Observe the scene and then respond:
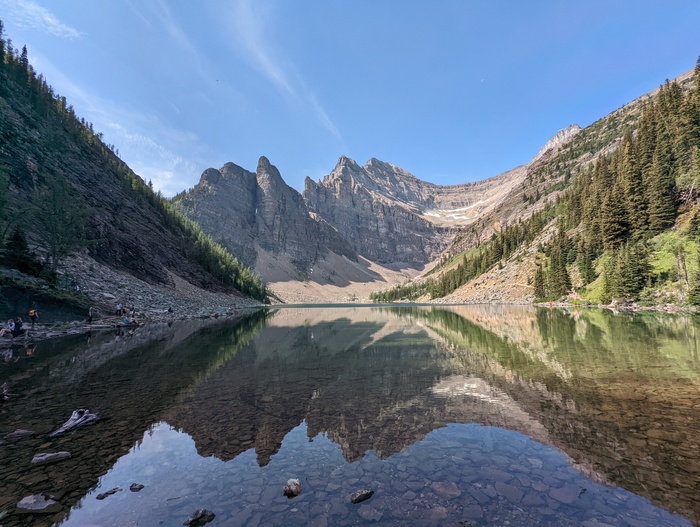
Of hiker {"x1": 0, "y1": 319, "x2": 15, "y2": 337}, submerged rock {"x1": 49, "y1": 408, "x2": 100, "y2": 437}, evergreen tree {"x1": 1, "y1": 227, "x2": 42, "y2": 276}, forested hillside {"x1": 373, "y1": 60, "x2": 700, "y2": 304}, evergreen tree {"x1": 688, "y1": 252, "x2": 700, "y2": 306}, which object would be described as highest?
forested hillside {"x1": 373, "y1": 60, "x2": 700, "y2": 304}

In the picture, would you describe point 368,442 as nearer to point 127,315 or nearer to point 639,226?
point 127,315

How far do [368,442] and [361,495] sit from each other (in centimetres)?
282

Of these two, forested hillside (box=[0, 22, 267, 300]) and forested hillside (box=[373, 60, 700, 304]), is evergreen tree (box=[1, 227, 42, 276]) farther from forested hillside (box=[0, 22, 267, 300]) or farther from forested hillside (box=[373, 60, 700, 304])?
forested hillside (box=[373, 60, 700, 304])

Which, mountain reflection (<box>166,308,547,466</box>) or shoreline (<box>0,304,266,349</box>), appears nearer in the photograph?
mountain reflection (<box>166,308,547,466</box>)

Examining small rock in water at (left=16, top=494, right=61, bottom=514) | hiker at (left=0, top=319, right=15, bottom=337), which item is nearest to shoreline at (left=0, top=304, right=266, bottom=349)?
hiker at (left=0, top=319, right=15, bottom=337)

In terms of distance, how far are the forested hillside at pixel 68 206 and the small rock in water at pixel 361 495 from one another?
42.2m

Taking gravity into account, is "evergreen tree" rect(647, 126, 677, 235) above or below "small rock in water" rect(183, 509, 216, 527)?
above

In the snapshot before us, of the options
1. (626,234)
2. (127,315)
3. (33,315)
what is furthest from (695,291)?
(33,315)

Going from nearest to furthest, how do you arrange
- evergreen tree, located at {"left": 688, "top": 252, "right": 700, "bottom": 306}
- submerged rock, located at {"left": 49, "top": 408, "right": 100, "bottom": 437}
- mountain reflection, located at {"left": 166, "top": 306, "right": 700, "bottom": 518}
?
mountain reflection, located at {"left": 166, "top": 306, "right": 700, "bottom": 518}, submerged rock, located at {"left": 49, "top": 408, "right": 100, "bottom": 437}, evergreen tree, located at {"left": 688, "top": 252, "right": 700, "bottom": 306}

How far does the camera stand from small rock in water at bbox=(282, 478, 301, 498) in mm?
6645

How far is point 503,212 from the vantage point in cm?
19800

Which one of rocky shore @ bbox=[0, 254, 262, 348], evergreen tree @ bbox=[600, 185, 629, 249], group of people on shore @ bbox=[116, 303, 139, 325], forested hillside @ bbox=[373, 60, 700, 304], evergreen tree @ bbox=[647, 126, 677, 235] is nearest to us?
rocky shore @ bbox=[0, 254, 262, 348]

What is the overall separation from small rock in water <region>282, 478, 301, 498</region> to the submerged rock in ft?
24.7

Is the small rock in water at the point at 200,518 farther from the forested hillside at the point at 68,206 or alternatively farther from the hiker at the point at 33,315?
the forested hillside at the point at 68,206
